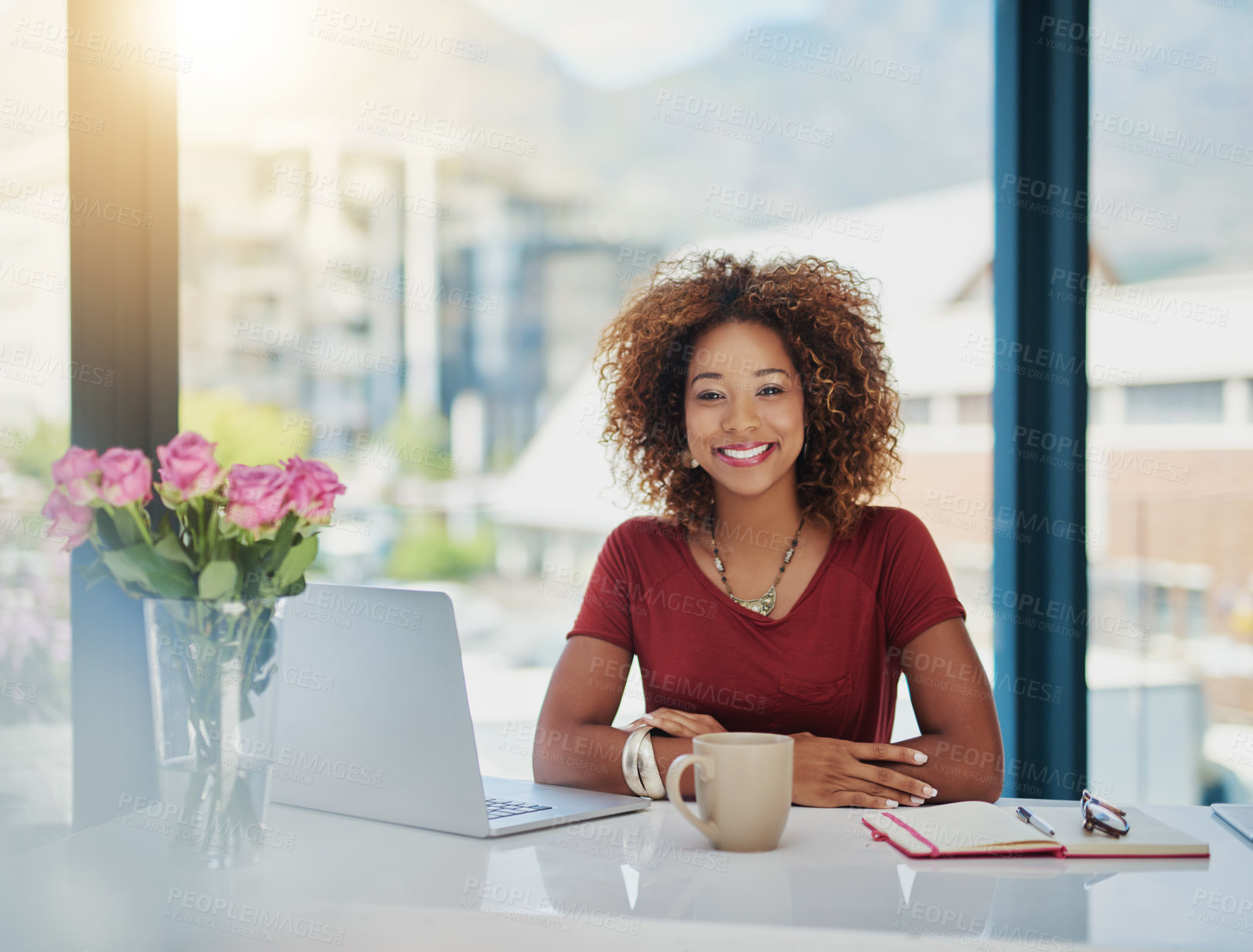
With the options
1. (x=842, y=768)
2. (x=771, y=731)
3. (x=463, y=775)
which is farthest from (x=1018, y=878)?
(x=771, y=731)

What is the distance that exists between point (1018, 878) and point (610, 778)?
58 cm

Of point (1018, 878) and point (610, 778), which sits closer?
point (1018, 878)

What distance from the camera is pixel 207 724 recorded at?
980 mm

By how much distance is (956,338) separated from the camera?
251 cm

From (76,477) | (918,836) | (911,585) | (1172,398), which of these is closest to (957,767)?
(911,585)

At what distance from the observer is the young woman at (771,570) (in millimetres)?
1435

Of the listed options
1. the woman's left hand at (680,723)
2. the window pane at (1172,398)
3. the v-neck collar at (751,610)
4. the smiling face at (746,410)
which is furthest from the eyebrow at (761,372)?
the window pane at (1172,398)

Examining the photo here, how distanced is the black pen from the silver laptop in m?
0.41

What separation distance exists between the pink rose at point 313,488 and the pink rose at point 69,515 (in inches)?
7.8

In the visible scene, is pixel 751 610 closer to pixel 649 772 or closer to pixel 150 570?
pixel 649 772

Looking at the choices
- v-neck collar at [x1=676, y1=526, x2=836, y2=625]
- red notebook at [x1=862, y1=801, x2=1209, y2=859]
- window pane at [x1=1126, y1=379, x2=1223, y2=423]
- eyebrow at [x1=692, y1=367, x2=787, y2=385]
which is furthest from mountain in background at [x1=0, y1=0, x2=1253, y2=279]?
red notebook at [x1=862, y1=801, x2=1209, y2=859]

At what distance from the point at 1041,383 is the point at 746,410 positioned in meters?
0.85

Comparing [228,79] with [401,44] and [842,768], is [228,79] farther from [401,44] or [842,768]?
[842,768]

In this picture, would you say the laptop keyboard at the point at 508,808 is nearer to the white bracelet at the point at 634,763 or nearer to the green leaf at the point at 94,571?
the white bracelet at the point at 634,763
